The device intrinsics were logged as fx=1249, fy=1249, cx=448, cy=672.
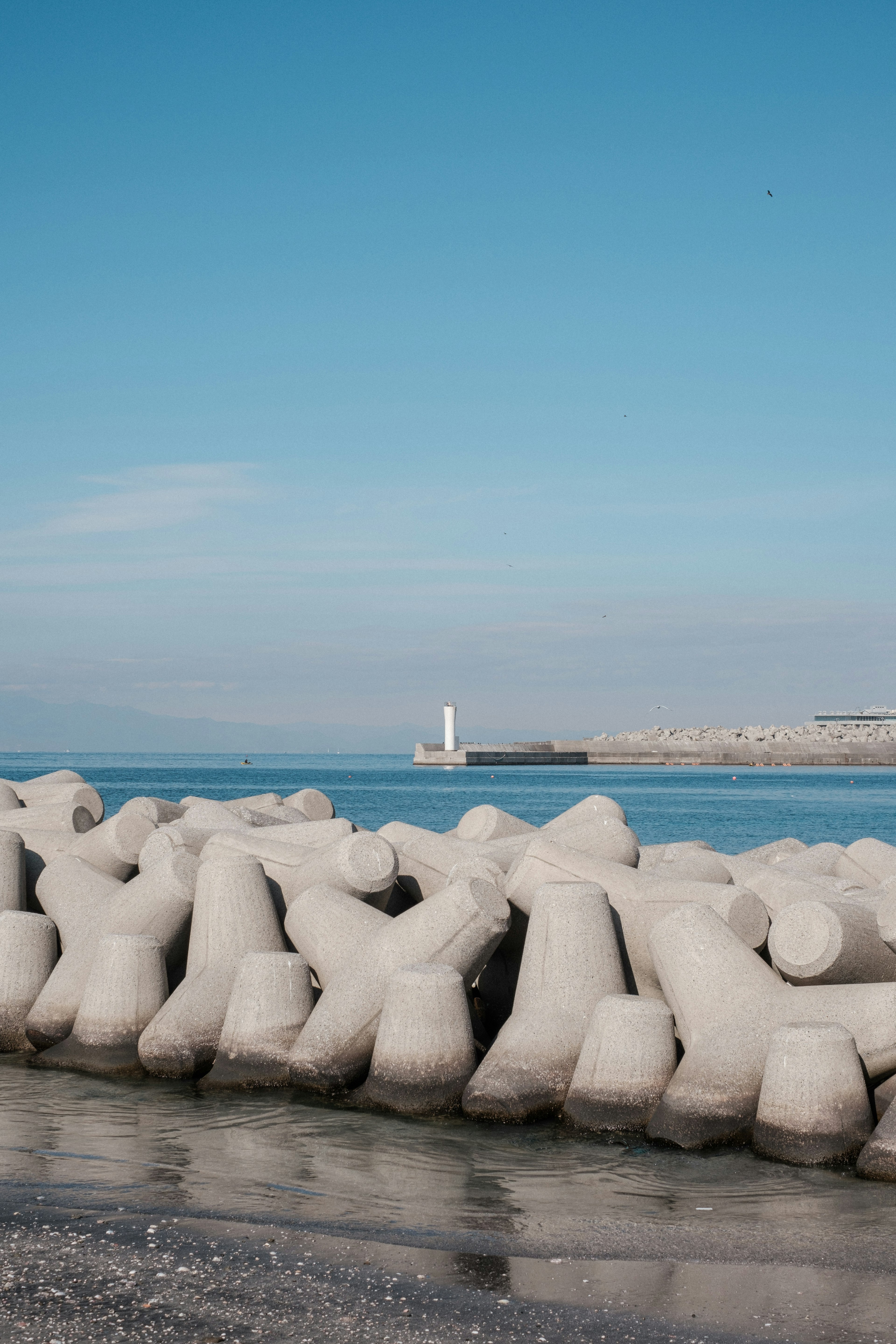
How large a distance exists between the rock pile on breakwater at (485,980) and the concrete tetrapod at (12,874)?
0.05ft

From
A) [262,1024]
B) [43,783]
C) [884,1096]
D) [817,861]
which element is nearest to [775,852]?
[817,861]

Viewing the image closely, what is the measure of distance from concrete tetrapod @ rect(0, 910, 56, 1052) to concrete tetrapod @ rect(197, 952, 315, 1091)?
4.92 ft

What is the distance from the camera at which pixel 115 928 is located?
6844 millimetres

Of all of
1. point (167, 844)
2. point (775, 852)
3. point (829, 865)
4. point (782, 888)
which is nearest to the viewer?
point (782, 888)

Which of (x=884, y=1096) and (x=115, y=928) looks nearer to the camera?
(x=884, y=1096)

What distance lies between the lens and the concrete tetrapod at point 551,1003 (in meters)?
5.29

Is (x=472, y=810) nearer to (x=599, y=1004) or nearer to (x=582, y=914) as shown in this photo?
(x=582, y=914)

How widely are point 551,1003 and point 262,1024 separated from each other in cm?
142

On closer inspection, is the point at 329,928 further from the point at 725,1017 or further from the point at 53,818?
the point at 53,818

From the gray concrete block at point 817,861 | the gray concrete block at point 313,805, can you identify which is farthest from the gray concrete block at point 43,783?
the gray concrete block at point 817,861

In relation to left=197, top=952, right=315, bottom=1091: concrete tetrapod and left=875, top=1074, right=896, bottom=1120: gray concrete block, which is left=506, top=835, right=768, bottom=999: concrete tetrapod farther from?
left=197, top=952, right=315, bottom=1091: concrete tetrapod

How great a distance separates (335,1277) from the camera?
139 inches

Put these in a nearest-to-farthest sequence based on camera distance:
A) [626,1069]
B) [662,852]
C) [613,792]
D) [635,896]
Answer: [626,1069] < [635,896] < [662,852] < [613,792]

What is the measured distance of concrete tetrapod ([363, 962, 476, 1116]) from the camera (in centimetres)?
541
